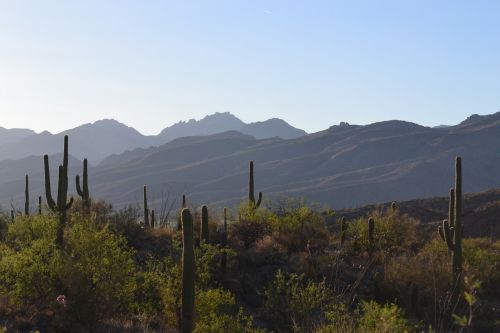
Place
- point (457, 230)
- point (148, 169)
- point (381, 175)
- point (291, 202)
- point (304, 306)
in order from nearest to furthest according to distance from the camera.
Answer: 1. point (304, 306)
2. point (457, 230)
3. point (291, 202)
4. point (381, 175)
5. point (148, 169)

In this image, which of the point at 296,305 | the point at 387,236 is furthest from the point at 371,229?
→ the point at 296,305

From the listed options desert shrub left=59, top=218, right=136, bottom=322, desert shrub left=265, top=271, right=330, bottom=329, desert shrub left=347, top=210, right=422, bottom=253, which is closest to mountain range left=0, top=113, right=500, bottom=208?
desert shrub left=347, top=210, right=422, bottom=253

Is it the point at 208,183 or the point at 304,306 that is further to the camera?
the point at 208,183

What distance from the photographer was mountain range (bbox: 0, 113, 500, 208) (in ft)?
390

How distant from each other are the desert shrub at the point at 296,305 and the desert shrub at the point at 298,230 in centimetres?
589

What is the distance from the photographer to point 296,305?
38.0 ft

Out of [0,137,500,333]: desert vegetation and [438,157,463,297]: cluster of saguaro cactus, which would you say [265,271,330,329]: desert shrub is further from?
[438,157,463,297]: cluster of saguaro cactus

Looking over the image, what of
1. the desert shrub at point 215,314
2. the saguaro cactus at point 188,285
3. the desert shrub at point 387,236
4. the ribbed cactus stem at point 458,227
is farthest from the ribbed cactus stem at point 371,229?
the saguaro cactus at point 188,285

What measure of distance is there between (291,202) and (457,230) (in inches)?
342

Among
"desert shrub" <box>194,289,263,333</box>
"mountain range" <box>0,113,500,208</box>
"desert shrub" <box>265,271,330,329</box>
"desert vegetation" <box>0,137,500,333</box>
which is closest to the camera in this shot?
"desert shrub" <box>194,289,263,333</box>

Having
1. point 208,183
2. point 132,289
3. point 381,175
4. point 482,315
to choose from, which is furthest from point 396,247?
point 208,183

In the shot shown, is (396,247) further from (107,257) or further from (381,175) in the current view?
(381,175)

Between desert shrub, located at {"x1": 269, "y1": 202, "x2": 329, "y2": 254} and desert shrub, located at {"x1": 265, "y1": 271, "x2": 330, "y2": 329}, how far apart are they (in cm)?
589

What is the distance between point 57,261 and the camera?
11867 millimetres
